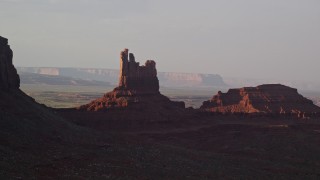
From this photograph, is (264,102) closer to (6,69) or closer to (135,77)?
(135,77)

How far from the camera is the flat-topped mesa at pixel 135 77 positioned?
10775cm

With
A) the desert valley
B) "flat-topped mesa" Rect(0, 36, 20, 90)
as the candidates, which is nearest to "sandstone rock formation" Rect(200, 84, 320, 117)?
the desert valley

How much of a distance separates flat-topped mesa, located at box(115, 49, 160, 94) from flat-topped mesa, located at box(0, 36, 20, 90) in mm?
31546

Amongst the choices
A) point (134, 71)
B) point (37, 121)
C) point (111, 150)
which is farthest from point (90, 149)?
point (134, 71)

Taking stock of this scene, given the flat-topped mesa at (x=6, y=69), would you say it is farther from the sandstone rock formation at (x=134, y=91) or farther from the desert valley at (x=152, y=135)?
Answer: the sandstone rock formation at (x=134, y=91)

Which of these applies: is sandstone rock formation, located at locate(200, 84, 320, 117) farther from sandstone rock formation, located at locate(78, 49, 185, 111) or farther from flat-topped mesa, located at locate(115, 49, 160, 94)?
flat-topped mesa, located at locate(115, 49, 160, 94)

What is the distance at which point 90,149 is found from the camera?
6475cm

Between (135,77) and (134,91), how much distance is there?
4.01m

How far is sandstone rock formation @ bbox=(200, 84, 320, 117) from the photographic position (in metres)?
117

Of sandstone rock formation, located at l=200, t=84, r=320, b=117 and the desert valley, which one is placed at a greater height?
sandstone rock formation, located at l=200, t=84, r=320, b=117

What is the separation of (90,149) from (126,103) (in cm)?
3605

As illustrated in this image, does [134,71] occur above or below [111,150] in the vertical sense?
above

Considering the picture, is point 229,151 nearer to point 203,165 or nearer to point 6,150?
point 203,165

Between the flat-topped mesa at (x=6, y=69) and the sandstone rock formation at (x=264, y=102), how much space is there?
54.3m
